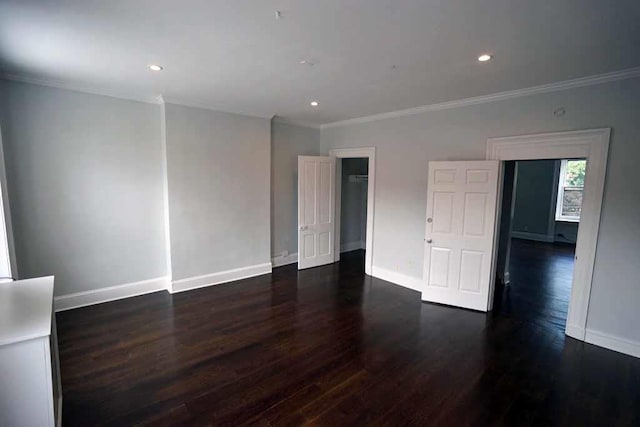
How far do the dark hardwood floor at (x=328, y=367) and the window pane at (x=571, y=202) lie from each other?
6328 mm

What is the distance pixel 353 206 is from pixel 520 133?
13.1 feet

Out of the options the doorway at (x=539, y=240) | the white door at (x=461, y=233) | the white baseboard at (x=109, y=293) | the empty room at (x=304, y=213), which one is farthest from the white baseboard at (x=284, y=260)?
the doorway at (x=539, y=240)

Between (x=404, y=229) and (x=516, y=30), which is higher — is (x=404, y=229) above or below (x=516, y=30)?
below

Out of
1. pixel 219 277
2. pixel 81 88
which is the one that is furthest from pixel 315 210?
pixel 81 88

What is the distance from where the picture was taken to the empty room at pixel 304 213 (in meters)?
2.12

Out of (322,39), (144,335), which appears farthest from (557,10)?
(144,335)

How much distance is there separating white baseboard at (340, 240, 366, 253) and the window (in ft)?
18.6

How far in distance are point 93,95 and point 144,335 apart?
117 inches

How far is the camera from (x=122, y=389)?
8.04ft

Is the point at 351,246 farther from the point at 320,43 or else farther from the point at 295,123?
the point at 320,43

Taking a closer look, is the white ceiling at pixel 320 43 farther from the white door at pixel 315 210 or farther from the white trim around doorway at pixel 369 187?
the white door at pixel 315 210

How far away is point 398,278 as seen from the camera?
195 inches

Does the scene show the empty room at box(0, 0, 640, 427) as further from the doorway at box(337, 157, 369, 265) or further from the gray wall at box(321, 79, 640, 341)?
the doorway at box(337, 157, 369, 265)

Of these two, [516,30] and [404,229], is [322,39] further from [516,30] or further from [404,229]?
[404,229]
